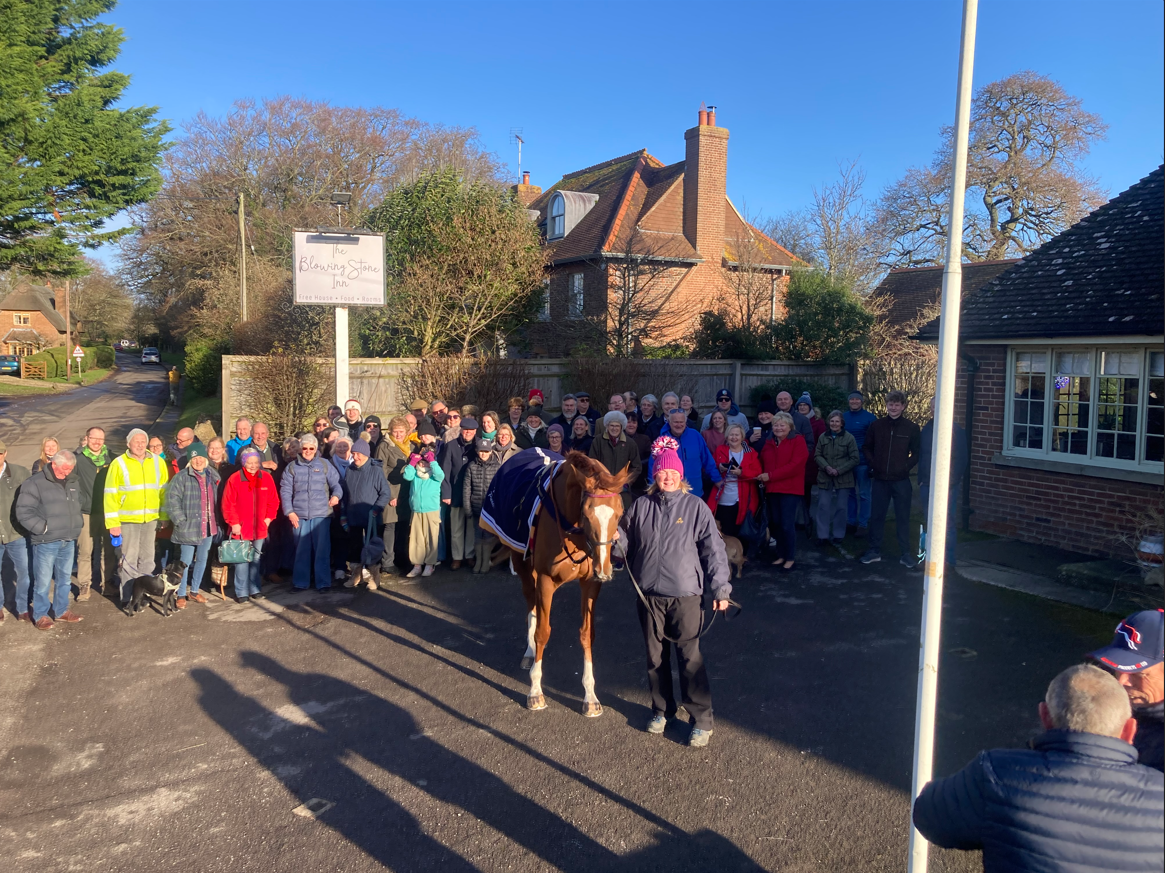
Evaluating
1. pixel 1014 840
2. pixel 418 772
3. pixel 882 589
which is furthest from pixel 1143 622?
pixel 882 589

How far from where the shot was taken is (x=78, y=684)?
6656 mm

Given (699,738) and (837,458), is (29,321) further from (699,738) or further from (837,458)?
(699,738)

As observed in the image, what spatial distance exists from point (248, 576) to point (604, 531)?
5338 millimetres

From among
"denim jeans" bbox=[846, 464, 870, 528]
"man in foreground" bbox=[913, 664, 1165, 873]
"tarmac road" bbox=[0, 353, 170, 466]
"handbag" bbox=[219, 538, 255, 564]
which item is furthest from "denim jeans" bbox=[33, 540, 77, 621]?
"tarmac road" bbox=[0, 353, 170, 466]

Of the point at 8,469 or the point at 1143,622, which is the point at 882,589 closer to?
the point at 1143,622

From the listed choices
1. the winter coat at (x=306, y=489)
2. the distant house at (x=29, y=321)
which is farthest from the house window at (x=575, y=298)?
the distant house at (x=29, y=321)

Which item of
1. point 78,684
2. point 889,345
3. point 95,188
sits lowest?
point 78,684

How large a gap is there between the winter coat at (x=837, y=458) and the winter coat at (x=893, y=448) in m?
0.42

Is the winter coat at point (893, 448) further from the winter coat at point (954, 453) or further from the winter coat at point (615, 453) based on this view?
the winter coat at point (615, 453)

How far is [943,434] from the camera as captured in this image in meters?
3.81

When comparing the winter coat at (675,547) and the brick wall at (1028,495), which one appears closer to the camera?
the winter coat at (675,547)

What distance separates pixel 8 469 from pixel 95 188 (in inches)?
308

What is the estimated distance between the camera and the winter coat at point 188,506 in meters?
8.39

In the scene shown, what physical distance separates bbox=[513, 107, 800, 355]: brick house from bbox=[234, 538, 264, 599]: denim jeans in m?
12.7
